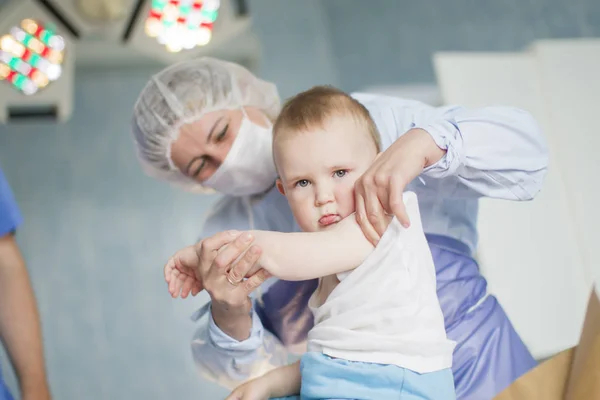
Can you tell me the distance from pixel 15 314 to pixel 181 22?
1.08m

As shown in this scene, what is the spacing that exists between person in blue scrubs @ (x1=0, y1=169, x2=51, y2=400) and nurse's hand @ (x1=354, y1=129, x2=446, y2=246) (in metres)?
0.53

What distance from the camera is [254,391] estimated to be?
0.92 metres

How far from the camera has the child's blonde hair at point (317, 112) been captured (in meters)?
0.93

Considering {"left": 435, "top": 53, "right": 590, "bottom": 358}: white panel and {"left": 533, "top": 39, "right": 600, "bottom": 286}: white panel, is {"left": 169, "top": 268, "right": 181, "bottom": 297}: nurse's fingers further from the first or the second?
{"left": 533, "top": 39, "right": 600, "bottom": 286}: white panel

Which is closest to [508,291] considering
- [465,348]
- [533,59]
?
[533,59]

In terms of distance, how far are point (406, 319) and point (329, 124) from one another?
10.4 inches

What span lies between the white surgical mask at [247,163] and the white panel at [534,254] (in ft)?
2.19

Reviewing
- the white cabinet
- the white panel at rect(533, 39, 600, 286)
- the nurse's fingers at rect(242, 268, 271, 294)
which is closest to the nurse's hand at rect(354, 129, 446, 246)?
the nurse's fingers at rect(242, 268, 271, 294)

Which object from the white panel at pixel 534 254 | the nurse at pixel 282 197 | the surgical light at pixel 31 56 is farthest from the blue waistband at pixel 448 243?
the surgical light at pixel 31 56

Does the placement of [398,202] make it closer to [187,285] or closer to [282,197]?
[187,285]

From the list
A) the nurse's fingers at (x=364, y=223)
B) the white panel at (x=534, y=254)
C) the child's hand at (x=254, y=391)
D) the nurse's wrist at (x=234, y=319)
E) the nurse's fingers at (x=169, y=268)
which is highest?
the nurse's fingers at (x=364, y=223)

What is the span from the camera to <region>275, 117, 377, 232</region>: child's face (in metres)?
0.90

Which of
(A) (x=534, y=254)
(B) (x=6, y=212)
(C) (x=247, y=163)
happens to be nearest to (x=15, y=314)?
(B) (x=6, y=212)

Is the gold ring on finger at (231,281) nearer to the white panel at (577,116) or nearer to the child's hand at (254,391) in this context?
the child's hand at (254,391)
